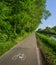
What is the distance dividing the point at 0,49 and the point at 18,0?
581 inches

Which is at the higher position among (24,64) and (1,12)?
(1,12)

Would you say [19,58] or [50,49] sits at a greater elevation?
[19,58]

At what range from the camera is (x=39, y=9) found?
227ft

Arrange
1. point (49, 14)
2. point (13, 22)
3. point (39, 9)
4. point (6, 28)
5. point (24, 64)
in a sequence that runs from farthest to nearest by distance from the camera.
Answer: point (49, 14)
point (39, 9)
point (13, 22)
point (6, 28)
point (24, 64)

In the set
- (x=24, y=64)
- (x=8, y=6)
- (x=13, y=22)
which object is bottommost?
(x=24, y=64)

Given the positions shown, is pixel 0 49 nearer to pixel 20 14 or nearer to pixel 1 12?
pixel 1 12

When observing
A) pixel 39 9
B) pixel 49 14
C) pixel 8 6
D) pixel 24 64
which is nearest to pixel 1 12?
pixel 8 6

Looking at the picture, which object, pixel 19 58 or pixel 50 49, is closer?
pixel 19 58

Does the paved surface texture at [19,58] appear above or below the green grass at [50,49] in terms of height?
above

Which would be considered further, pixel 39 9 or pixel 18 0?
pixel 39 9

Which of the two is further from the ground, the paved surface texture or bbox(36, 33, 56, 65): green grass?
the paved surface texture

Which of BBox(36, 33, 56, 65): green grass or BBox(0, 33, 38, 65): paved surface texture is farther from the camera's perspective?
BBox(36, 33, 56, 65): green grass

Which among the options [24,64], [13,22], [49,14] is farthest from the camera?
[49,14]

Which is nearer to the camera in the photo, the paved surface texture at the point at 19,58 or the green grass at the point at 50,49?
the paved surface texture at the point at 19,58
